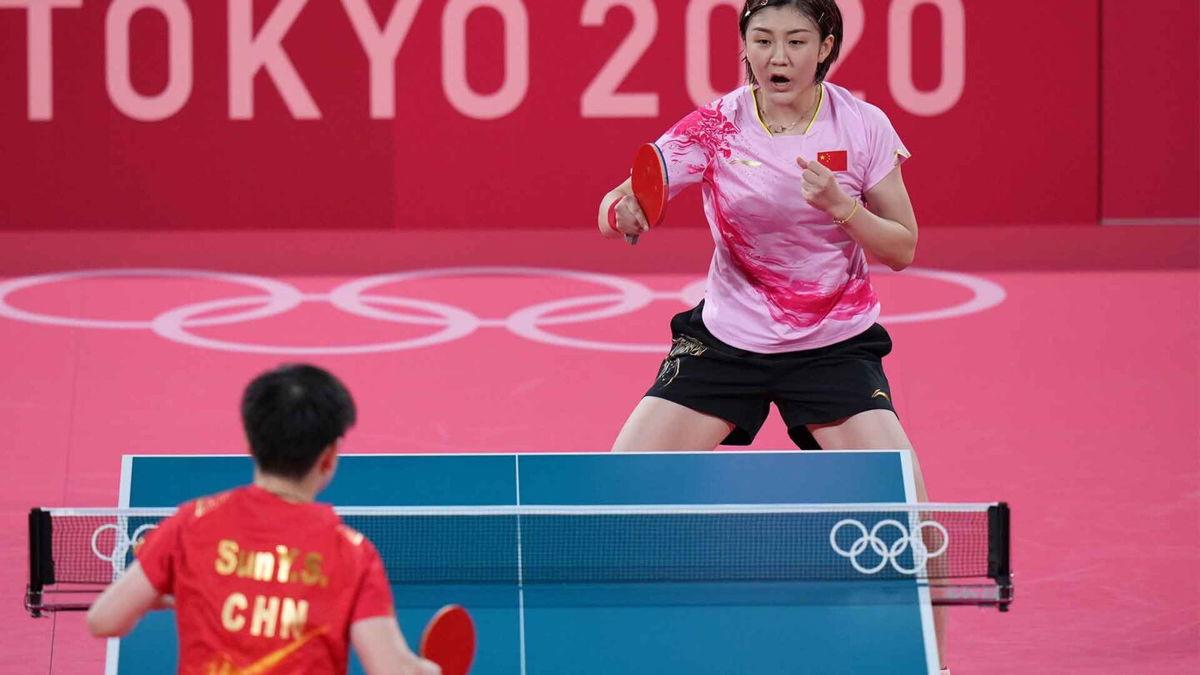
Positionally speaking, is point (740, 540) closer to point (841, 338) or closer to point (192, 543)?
point (841, 338)

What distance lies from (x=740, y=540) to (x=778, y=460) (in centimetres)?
20

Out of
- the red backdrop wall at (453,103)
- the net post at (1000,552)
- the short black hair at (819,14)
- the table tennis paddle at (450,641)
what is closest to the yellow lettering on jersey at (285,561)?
the table tennis paddle at (450,641)

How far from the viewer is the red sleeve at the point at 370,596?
2.82 m

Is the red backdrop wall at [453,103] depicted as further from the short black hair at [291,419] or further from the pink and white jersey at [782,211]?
the short black hair at [291,419]

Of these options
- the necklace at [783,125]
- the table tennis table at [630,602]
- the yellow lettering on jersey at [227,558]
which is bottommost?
the table tennis table at [630,602]

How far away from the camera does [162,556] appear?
286 centimetres

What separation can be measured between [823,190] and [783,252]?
0.44m

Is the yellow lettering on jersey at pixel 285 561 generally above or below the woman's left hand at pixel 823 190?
below

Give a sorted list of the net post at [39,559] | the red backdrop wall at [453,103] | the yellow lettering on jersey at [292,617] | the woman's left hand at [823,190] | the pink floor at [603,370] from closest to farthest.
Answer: the yellow lettering on jersey at [292,617] < the net post at [39,559] < the woman's left hand at [823,190] < the pink floor at [603,370] < the red backdrop wall at [453,103]

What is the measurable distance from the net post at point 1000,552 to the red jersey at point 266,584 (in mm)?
1366

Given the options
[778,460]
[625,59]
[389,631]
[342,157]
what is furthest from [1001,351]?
[389,631]

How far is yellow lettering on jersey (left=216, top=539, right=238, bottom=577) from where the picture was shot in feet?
9.32

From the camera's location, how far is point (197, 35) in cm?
1027

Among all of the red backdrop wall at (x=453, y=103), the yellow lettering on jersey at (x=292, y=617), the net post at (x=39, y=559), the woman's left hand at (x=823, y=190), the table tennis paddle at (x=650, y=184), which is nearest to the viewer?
the yellow lettering on jersey at (x=292, y=617)
